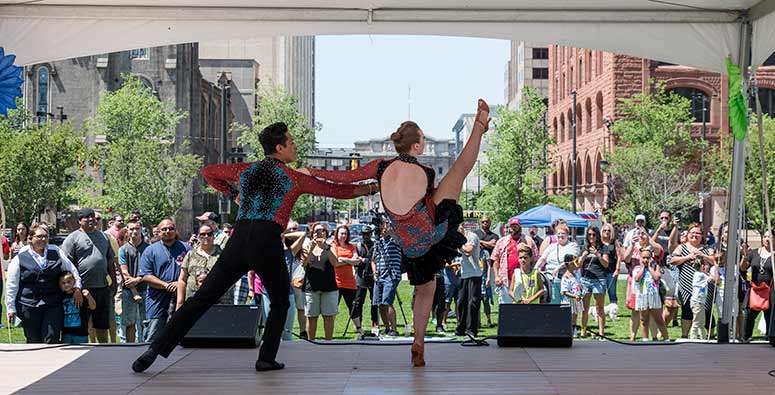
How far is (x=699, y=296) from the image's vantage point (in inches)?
537

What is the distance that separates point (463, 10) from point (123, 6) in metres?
2.99

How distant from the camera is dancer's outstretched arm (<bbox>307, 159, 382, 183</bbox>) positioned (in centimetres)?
741

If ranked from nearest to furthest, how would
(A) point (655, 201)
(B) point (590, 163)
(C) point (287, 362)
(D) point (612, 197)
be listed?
(C) point (287, 362) → (A) point (655, 201) → (D) point (612, 197) → (B) point (590, 163)

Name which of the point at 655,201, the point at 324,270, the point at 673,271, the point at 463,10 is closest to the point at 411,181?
the point at 463,10

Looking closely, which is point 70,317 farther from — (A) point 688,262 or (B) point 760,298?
(B) point 760,298

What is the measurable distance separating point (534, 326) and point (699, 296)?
5.38 metres

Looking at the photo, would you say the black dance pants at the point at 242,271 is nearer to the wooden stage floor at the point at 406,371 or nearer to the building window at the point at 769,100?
the wooden stage floor at the point at 406,371

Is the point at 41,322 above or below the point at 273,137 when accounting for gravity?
below

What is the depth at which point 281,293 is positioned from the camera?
23.9 feet

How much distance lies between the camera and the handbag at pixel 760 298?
42.9ft

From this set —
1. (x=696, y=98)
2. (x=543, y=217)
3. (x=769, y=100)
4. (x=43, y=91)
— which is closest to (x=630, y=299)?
(x=543, y=217)

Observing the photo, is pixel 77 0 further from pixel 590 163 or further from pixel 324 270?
pixel 590 163

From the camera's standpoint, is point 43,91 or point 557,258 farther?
point 43,91

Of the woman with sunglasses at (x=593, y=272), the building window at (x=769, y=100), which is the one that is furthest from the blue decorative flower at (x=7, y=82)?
the building window at (x=769, y=100)
